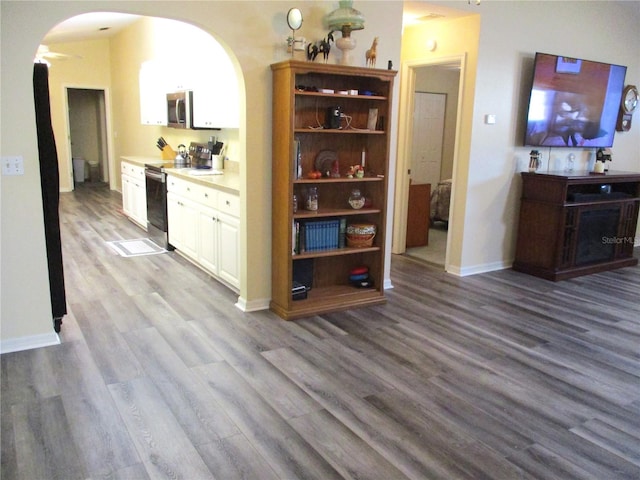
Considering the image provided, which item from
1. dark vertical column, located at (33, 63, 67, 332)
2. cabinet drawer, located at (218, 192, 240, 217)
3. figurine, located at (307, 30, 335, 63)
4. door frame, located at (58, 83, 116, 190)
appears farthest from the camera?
door frame, located at (58, 83, 116, 190)

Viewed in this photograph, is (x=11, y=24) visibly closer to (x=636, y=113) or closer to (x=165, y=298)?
(x=165, y=298)

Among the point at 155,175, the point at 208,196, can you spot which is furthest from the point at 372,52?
the point at 155,175

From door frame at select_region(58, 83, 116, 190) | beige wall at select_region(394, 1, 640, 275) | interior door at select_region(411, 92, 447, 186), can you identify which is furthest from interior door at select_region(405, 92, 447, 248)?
door frame at select_region(58, 83, 116, 190)

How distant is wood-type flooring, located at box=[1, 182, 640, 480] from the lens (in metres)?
2.22

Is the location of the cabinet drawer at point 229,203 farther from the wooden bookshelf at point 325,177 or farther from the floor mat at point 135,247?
the floor mat at point 135,247

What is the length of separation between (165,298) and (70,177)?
712 centimetres

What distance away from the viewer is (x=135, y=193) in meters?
6.90

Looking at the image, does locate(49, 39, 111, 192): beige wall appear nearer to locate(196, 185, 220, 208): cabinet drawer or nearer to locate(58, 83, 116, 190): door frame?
locate(58, 83, 116, 190): door frame

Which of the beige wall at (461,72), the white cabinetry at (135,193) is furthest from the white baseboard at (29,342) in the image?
the beige wall at (461,72)

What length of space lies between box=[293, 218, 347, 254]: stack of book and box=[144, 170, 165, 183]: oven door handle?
244 centimetres

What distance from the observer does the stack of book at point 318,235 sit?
12.9 ft

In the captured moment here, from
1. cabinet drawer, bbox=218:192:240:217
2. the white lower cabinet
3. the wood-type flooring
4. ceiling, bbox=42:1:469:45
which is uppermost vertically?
ceiling, bbox=42:1:469:45

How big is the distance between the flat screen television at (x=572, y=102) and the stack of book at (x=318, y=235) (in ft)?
8.10

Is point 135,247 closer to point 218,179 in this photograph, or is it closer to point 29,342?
point 218,179
